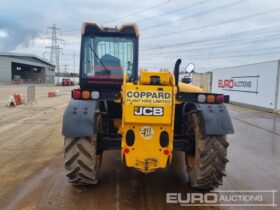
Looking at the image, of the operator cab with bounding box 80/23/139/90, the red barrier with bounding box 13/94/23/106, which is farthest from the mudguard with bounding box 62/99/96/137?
the red barrier with bounding box 13/94/23/106

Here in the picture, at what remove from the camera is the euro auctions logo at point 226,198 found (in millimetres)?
4848

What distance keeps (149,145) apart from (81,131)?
1000 millimetres

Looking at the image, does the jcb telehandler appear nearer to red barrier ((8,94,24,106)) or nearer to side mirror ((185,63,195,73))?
side mirror ((185,63,195,73))

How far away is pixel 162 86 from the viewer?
4.77 m

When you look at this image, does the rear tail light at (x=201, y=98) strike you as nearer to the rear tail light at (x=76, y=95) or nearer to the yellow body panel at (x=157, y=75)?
the yellow body panel at (x=157, y=75)

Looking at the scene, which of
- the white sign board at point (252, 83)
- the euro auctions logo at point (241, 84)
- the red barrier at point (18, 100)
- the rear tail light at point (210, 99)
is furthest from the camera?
the euro auctions logo at point (241, 84)

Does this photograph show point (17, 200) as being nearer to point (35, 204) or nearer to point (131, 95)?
point (35, 204)

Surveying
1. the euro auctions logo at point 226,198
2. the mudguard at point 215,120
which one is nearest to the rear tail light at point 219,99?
the mudguard at point 215,120

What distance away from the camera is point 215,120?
193 inches

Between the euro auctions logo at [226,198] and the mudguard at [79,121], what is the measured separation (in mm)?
1601

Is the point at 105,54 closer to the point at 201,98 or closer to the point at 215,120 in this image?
the point at 201,98

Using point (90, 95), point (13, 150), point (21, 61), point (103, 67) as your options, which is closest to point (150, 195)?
point (90, 95)

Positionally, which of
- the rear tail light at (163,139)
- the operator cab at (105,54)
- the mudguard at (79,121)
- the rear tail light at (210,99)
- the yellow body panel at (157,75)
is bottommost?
the rear tail light at (163,139)

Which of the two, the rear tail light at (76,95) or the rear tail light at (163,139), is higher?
the rear tail light at (76,95)
